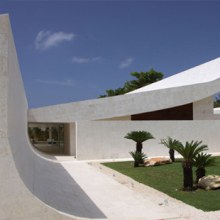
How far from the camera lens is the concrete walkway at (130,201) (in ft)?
21.4

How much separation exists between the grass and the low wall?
4.48 meters

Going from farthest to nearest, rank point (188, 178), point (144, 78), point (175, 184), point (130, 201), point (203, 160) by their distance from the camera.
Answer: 1. point (144, 78)
2. point (175, 184)
3. point (203, 160)
4. point (188, 178)
5. point (130, 201)

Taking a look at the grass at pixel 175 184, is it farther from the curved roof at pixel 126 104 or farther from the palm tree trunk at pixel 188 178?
the curved roof at pixel 126 104

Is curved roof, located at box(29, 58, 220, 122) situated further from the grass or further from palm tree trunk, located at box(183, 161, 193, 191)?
palm tree trunk, located at box(183, 161, 193, 191)

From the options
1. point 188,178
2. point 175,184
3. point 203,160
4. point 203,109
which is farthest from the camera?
point 203,109

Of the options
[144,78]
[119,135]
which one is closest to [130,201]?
[119,135]

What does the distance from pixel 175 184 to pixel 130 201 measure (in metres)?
2.49

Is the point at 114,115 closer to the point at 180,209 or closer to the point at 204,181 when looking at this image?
the point at 204,181

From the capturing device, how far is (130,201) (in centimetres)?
793

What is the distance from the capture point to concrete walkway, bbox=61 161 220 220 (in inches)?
257

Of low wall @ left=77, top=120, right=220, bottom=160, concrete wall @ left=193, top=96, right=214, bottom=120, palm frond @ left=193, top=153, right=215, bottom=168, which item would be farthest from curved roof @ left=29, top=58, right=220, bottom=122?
palm frond @ left=193, top=153, right=215, bottom=168

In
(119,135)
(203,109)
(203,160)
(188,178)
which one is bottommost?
(188,178)

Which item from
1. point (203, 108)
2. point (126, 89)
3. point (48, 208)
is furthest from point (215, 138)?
point (126, 89)

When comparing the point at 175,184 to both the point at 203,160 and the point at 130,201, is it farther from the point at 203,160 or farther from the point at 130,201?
the point at 130,201
